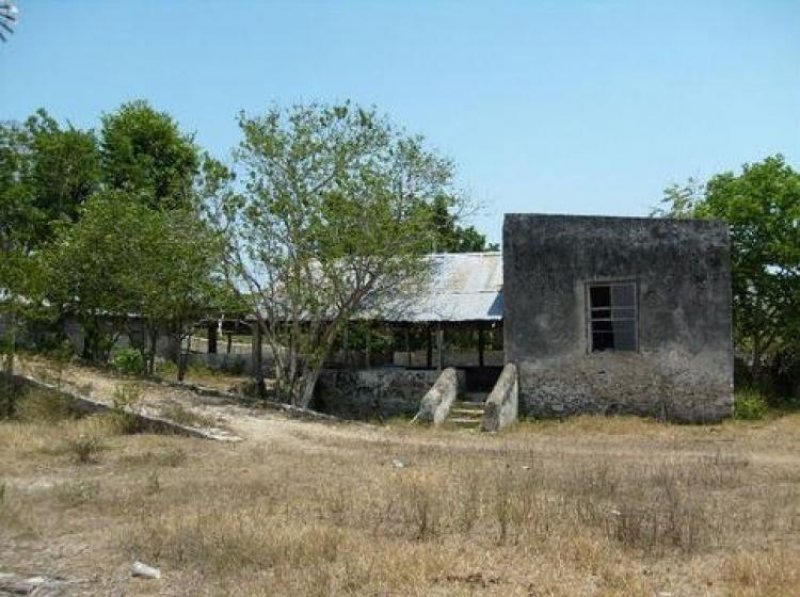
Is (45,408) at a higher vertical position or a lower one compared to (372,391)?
lower

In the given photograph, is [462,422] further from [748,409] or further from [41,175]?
[41,175]

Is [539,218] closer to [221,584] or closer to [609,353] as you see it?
[609,353]

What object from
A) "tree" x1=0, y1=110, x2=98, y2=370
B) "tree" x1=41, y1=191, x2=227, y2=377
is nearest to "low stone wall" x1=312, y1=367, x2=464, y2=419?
"tree" x1=41, y1=191, x2=227, y2=377

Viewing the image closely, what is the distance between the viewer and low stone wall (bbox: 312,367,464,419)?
20656 mm

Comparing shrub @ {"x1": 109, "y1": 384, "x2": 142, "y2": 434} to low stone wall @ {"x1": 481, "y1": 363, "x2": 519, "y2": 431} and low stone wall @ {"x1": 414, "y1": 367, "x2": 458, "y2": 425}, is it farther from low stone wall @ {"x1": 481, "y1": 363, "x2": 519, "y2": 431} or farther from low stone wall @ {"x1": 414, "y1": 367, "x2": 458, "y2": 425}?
low stone wall @ {"x1": 481, "y1": 363, "x2": 519, "y2": 431}

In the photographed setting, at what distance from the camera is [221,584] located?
6.26 meters

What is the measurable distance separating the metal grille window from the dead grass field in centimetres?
490

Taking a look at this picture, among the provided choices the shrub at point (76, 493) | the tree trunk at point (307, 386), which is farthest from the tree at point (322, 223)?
the shrub at point (76, 493)

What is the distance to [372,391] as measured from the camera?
2112 centimetres

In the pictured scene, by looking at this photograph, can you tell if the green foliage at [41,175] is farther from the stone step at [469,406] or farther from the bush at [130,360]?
the stone step at [469,406]

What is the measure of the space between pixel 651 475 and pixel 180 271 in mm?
14065

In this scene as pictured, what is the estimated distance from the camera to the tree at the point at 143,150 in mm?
30750

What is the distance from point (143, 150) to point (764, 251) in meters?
22.5

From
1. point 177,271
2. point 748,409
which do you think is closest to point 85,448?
point 177,271
